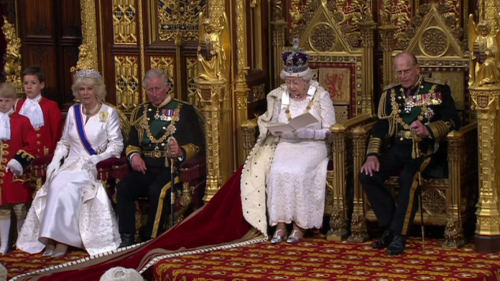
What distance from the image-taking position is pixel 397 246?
28.5 ft

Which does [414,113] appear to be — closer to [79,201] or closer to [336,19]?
[336,19]

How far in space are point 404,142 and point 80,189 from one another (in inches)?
98.6

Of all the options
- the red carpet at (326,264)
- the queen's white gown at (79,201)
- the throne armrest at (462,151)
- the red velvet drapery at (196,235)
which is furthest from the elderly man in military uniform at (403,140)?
the queen's white gown at (79,201)

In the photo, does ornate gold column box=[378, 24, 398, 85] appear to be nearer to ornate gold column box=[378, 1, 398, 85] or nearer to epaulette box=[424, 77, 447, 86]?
ornate gold column box=[378, 1, 398, 85]

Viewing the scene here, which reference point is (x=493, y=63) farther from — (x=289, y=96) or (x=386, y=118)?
(x=289, y=96)

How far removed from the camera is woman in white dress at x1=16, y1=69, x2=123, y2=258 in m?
9.53

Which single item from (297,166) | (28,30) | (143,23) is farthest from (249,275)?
(28,30)

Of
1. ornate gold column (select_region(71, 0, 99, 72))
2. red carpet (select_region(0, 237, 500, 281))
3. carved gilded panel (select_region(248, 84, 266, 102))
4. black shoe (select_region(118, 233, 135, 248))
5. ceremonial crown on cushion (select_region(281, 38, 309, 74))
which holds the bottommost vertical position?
red carpet (select_region(0, 237, 500, 281))

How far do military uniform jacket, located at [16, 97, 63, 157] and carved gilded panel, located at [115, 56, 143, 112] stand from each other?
0.58 metres

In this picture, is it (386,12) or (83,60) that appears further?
(83,60)

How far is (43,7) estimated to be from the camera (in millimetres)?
11031

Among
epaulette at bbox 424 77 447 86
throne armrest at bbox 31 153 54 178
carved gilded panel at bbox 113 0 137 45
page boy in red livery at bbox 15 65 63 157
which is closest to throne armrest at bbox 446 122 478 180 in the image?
epaulette at bbox 424 77 447 86

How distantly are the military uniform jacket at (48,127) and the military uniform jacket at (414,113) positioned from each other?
104 inches

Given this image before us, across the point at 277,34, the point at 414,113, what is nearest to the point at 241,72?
the point at 277,34
